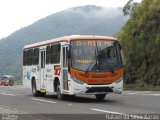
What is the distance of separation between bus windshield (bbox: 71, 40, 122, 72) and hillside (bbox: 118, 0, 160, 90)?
16.8 meters

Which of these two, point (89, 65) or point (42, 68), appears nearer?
point (89, 65)

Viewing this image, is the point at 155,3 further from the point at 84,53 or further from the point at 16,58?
the point at 16,58

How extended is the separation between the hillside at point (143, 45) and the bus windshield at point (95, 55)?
660 inches

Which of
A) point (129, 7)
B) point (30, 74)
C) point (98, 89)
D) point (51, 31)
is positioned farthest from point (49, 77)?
point (51, 31)

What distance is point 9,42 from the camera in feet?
575

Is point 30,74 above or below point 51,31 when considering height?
below

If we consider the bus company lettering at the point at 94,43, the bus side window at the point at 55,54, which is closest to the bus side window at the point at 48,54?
the bus side window at the point at 55,54

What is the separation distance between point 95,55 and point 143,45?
20.7 m

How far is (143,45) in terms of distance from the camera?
42531 mm

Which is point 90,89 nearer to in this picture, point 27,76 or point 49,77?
point 49,77

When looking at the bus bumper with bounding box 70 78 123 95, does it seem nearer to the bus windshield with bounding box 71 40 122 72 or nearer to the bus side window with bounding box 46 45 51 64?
the bus windshield with bounding box 71 40 122 72

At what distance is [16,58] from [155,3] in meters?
107

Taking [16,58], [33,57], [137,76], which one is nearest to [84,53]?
[33,57]

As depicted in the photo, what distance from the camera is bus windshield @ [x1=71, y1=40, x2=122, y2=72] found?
22.2 metres
